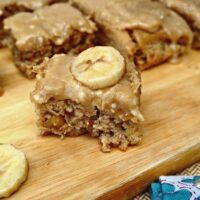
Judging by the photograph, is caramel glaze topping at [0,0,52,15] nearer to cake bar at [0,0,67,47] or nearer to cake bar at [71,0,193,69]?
cake bar at [0,0,67,47]

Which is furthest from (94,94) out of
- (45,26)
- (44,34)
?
(45,26)

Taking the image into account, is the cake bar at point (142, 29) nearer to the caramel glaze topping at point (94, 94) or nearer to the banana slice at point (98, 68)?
the banana slice at point (98, 68)

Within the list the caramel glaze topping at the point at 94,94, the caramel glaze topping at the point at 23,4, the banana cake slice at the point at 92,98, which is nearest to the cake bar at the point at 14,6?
the caramel glaze topping at the point at 23,4

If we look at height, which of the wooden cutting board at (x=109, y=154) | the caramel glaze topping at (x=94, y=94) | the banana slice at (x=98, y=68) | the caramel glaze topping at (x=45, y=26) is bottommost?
the wooden cutting board at (x=109, y=154)

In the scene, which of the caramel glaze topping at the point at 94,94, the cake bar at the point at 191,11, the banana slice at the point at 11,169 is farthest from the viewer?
the cake bar at the point at 191,11

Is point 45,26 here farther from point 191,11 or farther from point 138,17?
point 191,11

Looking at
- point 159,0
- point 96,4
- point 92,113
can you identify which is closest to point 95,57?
point 92,113

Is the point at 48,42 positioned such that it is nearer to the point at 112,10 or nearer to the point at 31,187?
the point at 112,10
